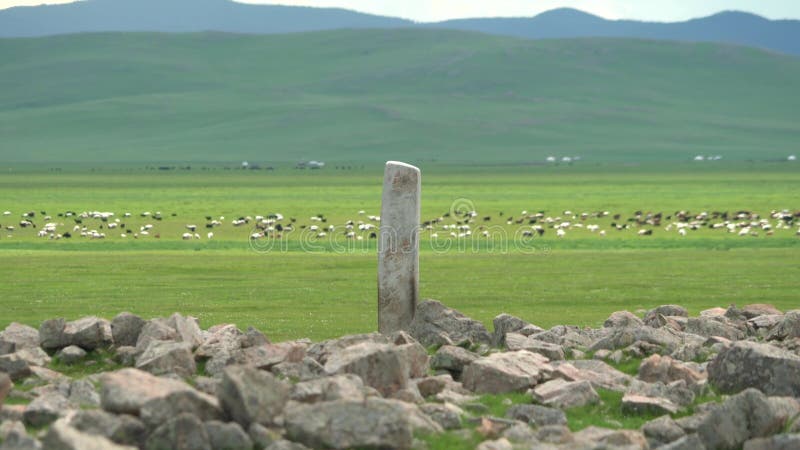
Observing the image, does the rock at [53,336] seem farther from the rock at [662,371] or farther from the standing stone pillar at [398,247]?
the rock at [662,371]

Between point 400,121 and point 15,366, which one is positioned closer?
point 15,366

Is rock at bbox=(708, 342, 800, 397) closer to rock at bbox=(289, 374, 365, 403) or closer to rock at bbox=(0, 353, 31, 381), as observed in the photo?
rock at bbox=(289, 374, 365, 403)

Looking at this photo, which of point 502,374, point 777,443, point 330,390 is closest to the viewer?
point 777,443

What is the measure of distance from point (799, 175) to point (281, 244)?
7274cm

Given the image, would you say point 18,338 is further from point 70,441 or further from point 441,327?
point 70,441

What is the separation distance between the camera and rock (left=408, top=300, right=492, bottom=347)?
16.3 m

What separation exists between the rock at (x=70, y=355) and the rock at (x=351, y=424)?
5091mm

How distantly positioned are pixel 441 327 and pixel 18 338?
480cm

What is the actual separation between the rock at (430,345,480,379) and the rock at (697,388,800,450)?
3.31 m

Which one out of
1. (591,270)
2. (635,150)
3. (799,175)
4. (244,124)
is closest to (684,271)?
(591,270)

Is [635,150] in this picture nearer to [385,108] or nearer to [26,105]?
[385,108]

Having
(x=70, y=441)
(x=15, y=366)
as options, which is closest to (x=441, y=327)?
(x=15, y=366)

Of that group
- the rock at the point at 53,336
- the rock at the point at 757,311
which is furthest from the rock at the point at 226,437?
the rock at the point at 757,311

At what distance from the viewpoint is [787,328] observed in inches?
635
